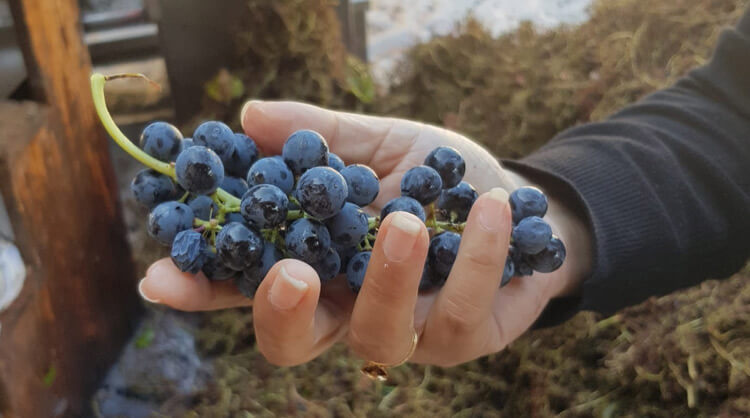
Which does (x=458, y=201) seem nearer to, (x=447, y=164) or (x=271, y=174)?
(x=447, y=164)

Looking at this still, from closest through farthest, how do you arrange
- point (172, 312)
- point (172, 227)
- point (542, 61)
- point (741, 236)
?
point (172, 227) → point (741, 236) → point (172, 312) → point (542, 61)

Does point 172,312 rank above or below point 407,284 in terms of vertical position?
below

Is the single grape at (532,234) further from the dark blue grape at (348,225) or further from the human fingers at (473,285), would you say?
the dark blue grape at (348,225)

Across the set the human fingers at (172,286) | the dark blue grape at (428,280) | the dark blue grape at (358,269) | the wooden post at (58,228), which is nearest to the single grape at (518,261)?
the dark blue grape at (428,280)

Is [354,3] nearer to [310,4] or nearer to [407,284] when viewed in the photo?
[310,4]

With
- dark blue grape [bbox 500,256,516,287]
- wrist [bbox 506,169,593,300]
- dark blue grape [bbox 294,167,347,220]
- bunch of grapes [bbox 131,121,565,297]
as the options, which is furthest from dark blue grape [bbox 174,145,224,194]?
wrist [bbox 506,169,593,300]

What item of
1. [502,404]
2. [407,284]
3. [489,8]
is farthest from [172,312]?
[489,8]

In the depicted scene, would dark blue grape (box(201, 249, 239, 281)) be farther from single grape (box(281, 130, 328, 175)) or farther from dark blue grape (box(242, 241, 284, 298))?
single grape (box(281, 130, 328, 175))
